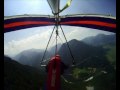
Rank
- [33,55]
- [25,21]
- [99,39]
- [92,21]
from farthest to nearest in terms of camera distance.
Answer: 1. [99,39]
2. [33,55]
3. [92,21]
4. [25,21]

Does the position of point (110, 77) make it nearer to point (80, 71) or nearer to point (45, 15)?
point (80, 71)

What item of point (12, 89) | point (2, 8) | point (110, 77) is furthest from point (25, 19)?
point (110, 77)

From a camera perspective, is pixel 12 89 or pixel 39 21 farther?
pixel 12 89

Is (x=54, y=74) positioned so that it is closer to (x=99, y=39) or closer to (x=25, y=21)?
(x=25, y=21)

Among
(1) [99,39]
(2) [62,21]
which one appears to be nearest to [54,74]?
(2) [62,21]

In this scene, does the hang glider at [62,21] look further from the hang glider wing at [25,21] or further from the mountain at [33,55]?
the mountain at [33,55]

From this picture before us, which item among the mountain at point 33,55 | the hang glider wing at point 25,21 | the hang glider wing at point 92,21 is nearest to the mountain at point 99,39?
the mountain at point 33,55
